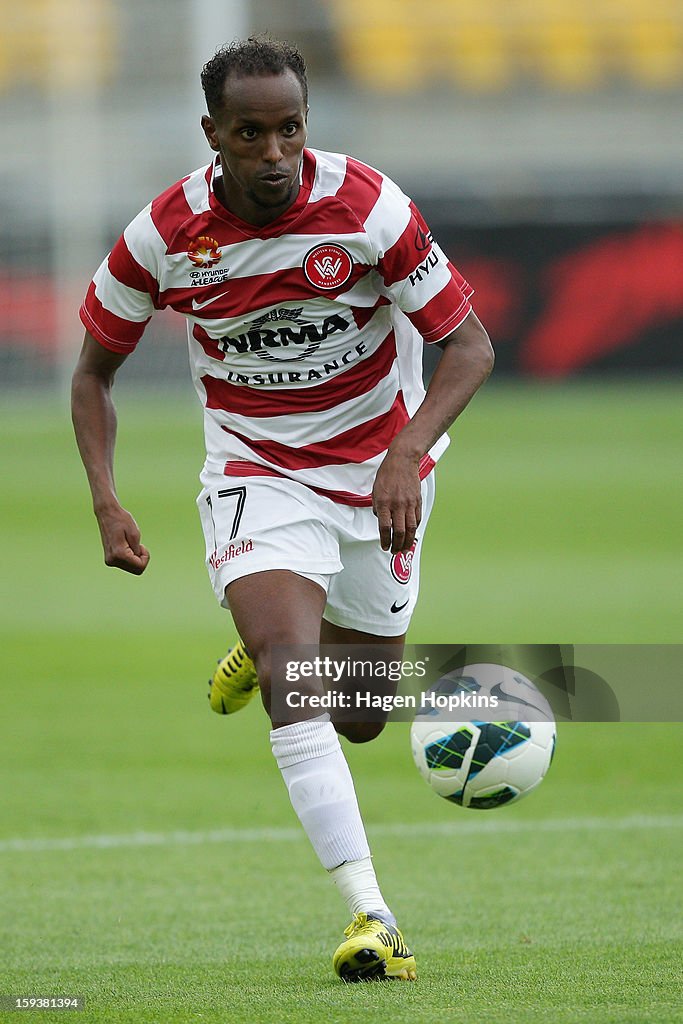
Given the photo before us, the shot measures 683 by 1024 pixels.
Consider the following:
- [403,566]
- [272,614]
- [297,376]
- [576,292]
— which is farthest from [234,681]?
[576,292]

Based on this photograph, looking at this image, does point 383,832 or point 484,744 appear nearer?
point 484,744

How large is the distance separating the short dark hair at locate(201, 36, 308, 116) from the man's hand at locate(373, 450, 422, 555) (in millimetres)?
1003

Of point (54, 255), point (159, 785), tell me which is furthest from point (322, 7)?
point (159, 785)

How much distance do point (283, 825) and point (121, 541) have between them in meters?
2.35

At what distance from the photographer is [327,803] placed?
4.02 meters

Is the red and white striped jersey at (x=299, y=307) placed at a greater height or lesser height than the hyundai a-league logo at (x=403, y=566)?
greater

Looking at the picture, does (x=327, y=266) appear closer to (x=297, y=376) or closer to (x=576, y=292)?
(x=297, y=376)

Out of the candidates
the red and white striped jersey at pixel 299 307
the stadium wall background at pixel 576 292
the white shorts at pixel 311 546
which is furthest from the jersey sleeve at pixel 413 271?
the stadium wall background at pixel 576 292

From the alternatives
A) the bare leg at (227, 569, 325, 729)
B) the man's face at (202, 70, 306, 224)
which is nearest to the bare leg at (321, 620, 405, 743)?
the bare leg at (227, 569, 325, 729)

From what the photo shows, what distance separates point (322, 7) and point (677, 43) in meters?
Answer: 7.31

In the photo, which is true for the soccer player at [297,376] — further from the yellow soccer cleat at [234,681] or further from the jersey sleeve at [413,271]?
the yellow soccer cleat at [234,681]

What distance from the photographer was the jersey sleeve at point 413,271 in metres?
4.40

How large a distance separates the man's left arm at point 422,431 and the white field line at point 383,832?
235 centimetres

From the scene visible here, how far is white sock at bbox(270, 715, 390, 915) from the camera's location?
4.01m
